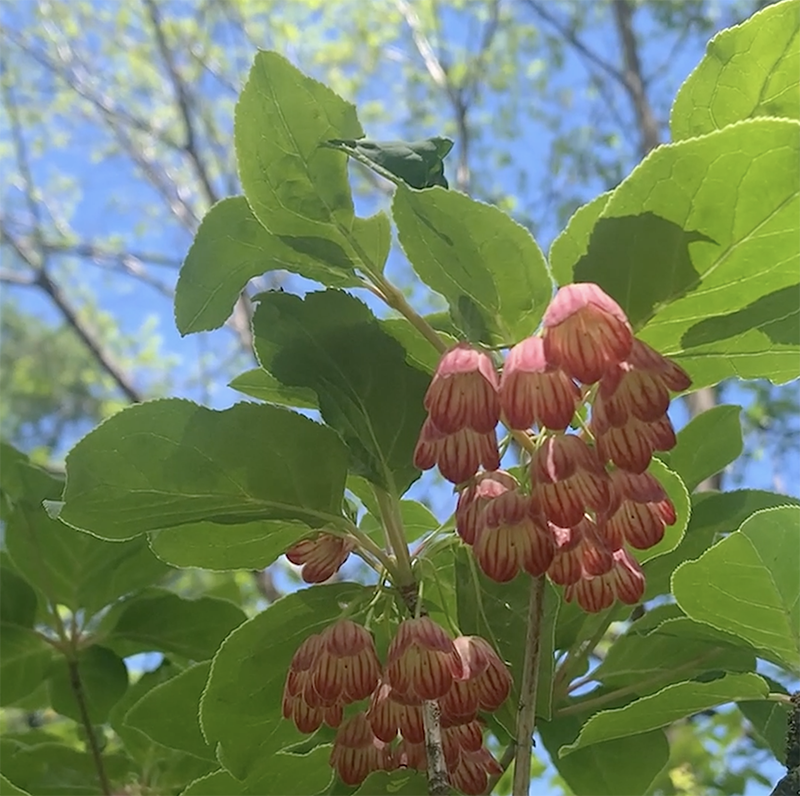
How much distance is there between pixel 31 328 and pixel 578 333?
1842 centimetres

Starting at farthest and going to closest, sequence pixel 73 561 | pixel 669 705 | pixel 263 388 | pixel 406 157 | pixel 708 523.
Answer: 1. pixel 73 561
2. pixel 708 523
3. pixel 263 388
4. pixel 669 705
5. pixel 406 157

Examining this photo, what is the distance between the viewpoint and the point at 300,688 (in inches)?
34.8

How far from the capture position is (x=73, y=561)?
1.42 meters

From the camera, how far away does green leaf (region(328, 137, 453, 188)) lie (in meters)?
0.82

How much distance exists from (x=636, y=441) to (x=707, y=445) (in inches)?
23.7

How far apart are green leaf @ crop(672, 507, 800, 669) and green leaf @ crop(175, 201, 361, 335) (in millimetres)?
431

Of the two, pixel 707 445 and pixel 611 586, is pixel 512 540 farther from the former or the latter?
pixel 707 445

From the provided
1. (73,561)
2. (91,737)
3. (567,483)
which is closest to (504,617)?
(567,483)

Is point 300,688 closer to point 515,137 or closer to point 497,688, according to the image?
point 497,688

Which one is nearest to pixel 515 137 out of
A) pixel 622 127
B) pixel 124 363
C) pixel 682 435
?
pixel 622 127

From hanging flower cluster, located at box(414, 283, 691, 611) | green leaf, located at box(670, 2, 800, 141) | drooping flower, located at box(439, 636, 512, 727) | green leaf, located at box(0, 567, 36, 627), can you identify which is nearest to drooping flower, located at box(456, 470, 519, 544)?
hanging flower cluster, located at box(414, 283, 691, 611)

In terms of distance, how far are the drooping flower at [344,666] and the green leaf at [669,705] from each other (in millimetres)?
211

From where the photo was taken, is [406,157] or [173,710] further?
[173,710]

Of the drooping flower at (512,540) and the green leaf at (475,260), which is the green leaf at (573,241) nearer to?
the green leaf at (475,260)
